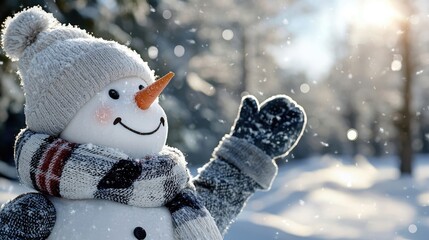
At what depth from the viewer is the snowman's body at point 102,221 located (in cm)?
214

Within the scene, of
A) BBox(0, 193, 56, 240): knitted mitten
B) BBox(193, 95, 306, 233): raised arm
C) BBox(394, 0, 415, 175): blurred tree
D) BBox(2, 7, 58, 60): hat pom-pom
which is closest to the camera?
BBox(0, 193, 56, 240): knitted mitten

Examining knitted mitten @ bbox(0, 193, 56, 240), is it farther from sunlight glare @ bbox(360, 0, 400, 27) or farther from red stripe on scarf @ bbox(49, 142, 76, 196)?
sunlight glare @ bbox(360, 0, 400, 27)

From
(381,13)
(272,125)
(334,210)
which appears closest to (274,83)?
(381,13)

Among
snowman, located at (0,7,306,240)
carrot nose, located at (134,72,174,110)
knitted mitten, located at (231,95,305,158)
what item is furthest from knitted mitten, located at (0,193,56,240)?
knitted mitten, located at (231,95,305,158)

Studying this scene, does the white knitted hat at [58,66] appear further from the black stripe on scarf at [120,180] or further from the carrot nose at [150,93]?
the black stripe on scarf at [120,180]

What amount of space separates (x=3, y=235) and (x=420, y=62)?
13.4m

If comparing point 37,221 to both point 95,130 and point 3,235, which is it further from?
point 95,130

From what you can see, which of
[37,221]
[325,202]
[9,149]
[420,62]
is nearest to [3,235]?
[37,221]

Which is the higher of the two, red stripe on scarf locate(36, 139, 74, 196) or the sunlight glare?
the sunlight glare

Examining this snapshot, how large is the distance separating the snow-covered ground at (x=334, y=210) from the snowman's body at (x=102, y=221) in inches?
99.2

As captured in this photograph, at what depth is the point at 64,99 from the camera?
2.21 metres

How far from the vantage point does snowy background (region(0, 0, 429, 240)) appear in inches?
240

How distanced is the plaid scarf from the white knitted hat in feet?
0.38

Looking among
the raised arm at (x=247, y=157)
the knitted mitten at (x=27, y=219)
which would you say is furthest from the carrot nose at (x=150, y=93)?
the raised arm at (x=247, y=157)
